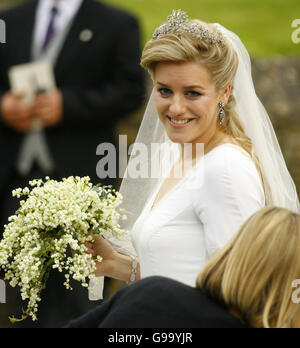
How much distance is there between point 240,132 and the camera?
15.0 ft

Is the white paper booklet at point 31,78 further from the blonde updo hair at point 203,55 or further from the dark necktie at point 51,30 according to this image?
the blonde updo hair at point 203,55

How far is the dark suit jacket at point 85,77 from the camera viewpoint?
23.0 ft

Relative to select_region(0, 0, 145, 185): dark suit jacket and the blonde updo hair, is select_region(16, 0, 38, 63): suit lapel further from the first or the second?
the blonde updo hair

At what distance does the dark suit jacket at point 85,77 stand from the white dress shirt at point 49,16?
52mm

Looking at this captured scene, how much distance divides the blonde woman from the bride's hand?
1.18 metres

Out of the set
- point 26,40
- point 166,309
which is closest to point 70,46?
point 26,40

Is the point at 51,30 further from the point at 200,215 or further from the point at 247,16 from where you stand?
the point at 247,16

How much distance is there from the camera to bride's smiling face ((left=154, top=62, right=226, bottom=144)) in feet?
14.2

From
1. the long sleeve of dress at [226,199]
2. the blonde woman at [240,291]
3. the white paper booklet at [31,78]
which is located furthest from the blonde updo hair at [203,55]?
the white paper booklet at [31,78]

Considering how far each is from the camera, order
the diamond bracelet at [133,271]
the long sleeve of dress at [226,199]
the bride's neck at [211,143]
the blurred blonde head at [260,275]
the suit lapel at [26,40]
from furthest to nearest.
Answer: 1. the suit lapel at [26,40]
2. the diamond bracelet at [133,271]
3. the bride's neck at [211,143]
4. the long sleeve of dress at [226,199]
5. the blurred blonde head at [260,275]

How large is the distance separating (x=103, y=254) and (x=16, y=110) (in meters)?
2.50
